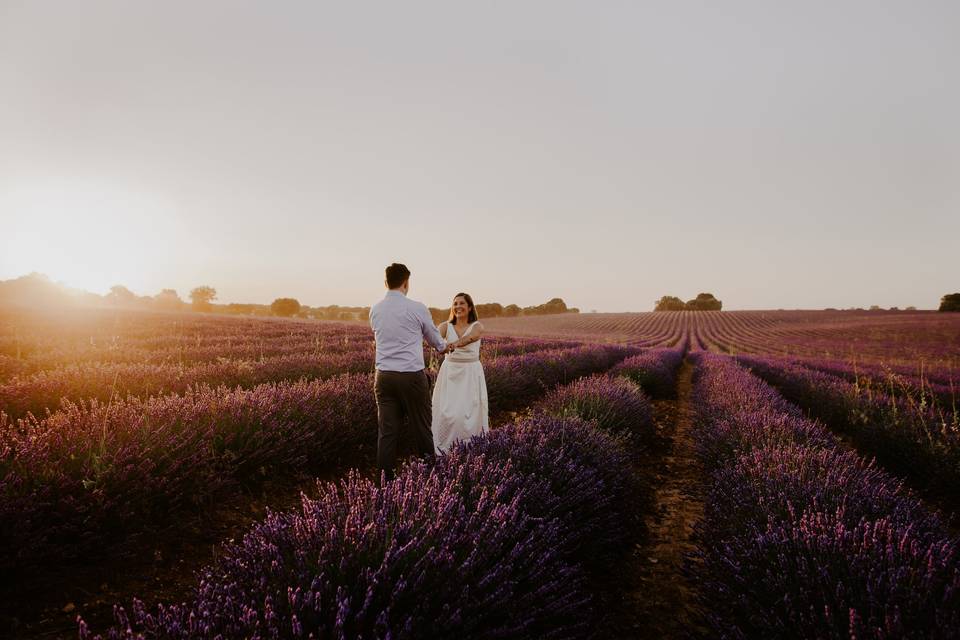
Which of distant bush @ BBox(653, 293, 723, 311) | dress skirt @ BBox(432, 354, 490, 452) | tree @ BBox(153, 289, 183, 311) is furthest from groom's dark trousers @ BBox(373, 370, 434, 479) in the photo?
distant bush @ BBox(653, 293, 723, 311)

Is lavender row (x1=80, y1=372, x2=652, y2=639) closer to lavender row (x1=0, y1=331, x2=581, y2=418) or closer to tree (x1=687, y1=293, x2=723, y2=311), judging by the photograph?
lavender row (x1=0, y1=331, x2=581, y2=418)

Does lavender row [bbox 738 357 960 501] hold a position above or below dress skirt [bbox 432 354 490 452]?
below

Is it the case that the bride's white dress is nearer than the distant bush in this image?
Yes

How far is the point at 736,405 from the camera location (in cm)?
509

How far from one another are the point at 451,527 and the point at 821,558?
147 cm

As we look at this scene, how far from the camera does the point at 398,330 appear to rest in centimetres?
344

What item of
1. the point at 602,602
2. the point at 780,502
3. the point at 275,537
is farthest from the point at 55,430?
the point at 780,502

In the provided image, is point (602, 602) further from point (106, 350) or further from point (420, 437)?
point (106, 350)

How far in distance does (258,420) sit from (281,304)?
70.4m

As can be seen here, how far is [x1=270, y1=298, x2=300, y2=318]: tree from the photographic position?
66.2 metres

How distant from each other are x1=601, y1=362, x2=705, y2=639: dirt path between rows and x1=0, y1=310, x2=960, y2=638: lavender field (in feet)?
0.05

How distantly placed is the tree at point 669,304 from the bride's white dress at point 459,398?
281 feet

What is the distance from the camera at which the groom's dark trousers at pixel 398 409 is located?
11.4 ft

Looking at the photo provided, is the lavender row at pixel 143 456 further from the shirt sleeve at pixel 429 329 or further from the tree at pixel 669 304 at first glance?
the tree at pixel 669 304
